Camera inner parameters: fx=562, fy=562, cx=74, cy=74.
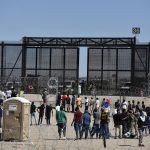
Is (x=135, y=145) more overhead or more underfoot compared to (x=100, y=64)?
more underfoot

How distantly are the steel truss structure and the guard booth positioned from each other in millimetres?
31012

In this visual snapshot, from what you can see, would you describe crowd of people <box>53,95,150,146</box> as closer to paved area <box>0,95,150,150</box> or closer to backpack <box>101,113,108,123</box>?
backpack <box>101,113,108,123</box>

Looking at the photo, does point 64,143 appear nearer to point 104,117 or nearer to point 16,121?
point 104,117

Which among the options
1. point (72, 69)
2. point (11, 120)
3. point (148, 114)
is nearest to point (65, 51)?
point (72, 69)

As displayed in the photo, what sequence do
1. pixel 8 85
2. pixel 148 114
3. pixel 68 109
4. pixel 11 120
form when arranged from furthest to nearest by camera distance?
pixel 8 85 < pixel 68 109 < pixel 148 114 < pixel 11 120

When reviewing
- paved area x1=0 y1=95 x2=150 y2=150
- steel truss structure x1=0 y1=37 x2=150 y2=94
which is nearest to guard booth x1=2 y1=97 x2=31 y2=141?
paved area x1=0 y1=95 x2=150 y2=150

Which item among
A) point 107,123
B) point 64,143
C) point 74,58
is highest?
point 74,58

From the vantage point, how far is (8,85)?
5275cm

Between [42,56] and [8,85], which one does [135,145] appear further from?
[42,56]

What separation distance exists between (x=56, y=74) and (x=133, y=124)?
30429mm

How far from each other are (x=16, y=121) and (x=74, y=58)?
32.2 metres

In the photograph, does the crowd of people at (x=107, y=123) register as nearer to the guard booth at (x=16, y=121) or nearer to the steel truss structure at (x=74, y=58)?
the guard booth at (x=16, y=121)

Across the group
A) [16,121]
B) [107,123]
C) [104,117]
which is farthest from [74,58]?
[16,121]

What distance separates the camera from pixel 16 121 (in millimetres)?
23422
